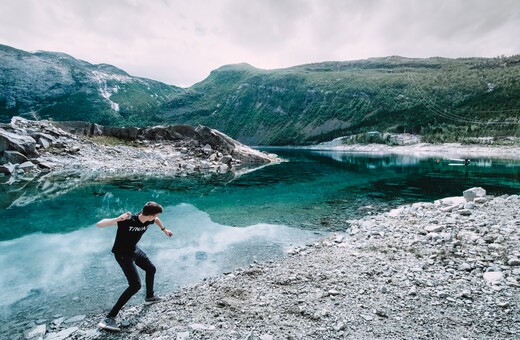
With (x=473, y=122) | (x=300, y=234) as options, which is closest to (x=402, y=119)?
(x=473, y=122)

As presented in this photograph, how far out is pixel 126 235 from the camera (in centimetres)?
670

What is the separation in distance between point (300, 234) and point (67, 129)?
49.2m

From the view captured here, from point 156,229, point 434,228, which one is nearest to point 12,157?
point 156,229

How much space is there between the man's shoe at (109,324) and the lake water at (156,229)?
1.23 meters

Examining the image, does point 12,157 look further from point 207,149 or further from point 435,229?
point 435,229

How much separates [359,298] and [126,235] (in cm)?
598

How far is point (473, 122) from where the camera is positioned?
150m

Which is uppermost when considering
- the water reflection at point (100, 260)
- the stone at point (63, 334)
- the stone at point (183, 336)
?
the stone at point (183, 336)

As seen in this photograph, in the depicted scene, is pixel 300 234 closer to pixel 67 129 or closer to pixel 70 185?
pixel 70 185

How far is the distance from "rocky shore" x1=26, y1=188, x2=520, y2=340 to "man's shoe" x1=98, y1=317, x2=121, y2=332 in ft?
0.43

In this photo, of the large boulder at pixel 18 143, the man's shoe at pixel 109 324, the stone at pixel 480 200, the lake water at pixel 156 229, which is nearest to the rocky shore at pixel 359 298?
the man's shoe at pixel 109 324

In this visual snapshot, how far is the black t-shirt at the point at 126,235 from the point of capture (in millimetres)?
6652

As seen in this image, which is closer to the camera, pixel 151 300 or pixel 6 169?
pixel 151 300

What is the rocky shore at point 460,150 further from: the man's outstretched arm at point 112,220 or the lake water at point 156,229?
the man's outstretched arm at point 112,220
